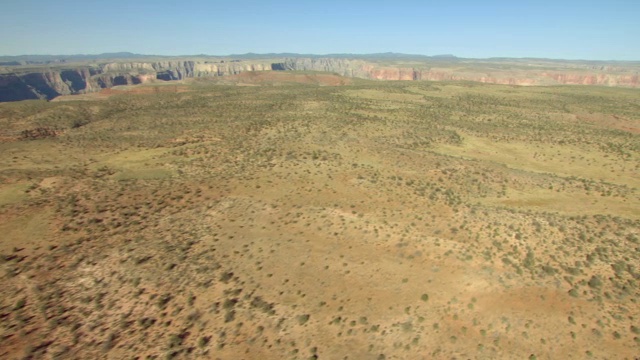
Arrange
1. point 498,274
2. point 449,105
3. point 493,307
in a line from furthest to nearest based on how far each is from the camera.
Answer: point 449,105
point 498,274
point 493,307

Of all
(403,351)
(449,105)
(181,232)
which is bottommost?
(403,351)

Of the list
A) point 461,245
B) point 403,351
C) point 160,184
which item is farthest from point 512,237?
point 160,184

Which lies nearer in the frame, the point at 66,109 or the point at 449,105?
the point at 66,109

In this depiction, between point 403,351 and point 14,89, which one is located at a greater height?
point 14,89

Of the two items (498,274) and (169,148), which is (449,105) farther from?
(498,274)

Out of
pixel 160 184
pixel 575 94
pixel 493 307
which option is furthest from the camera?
pixel 575 94

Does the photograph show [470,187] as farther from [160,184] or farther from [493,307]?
[160,184]
